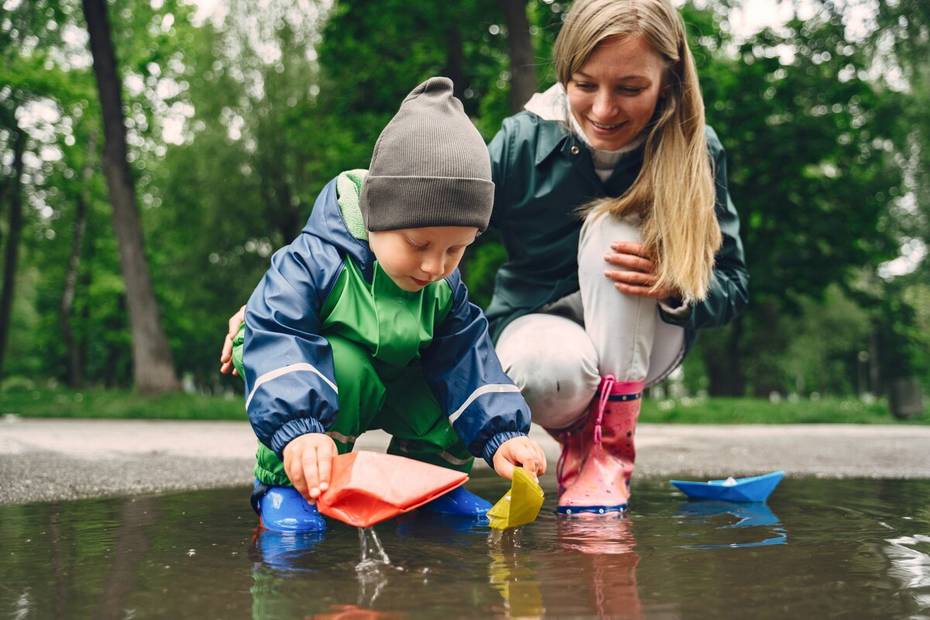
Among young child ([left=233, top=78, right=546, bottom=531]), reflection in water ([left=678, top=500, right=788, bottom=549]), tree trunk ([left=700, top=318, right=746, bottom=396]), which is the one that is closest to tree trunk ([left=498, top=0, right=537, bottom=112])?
reflection in water ([left=678, top=500, right=788, bottom=549])

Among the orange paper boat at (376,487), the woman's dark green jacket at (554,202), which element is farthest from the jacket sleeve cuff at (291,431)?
the woman's dark green jacket at (554,202)

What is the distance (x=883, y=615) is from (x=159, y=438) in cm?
491

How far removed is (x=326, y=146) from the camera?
1625 cm

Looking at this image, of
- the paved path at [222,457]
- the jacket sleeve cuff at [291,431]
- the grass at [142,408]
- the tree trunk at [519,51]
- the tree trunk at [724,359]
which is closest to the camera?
the jacket sleeve cuff at [291,431]

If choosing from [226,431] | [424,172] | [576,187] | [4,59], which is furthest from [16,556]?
[4,59]

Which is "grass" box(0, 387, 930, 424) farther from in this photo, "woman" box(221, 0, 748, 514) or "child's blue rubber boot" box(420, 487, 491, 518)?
"child's blue rubber boot" box(420, 487, 491, 518)

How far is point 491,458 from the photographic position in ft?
6.93

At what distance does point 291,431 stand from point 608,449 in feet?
3.44

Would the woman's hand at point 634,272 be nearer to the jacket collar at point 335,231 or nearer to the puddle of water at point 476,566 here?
the puddle of water at point 476,566

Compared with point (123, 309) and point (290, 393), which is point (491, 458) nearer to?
point (290, 393)

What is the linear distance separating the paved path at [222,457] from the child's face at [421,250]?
1472 mm

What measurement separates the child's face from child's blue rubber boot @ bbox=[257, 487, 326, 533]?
0.55m

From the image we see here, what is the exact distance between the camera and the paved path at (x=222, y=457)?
3.12 m

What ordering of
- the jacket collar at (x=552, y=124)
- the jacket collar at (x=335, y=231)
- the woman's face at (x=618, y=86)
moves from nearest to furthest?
the jacket collar at (x=335, y=231), the woman's face at (x=618, y=86), the jacket collar at (x=552, y=124)
